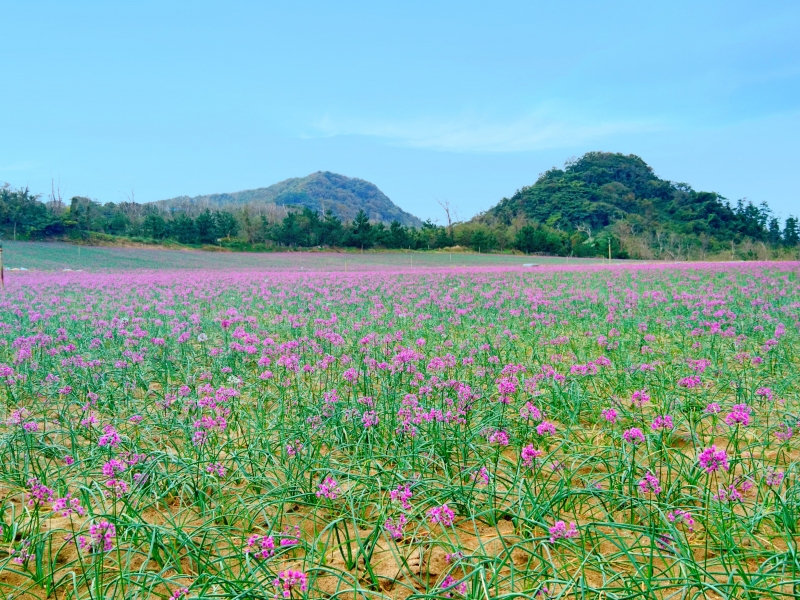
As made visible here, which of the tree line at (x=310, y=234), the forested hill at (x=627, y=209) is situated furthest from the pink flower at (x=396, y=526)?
the forested hill at (x=627, y=209)

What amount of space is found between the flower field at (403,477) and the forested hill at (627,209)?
63.6m

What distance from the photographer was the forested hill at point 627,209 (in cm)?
7119

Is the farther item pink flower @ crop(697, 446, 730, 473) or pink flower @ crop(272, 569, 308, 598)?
pink flower @ crop(697, 446, 730, 473)

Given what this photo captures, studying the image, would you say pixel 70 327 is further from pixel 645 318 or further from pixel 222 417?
pixel 645 318

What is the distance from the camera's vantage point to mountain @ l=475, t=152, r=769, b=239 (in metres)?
74.9

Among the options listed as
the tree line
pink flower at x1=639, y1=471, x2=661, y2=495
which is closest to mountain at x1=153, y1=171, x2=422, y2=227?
the tree line

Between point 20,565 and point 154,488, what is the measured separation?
2.11 ft

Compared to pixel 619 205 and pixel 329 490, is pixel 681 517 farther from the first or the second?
pixel 619 205

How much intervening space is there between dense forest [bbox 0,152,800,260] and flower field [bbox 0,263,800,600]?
47037 millimetres

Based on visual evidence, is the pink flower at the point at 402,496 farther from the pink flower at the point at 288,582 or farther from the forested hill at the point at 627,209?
the forested hill at the point at 627,209

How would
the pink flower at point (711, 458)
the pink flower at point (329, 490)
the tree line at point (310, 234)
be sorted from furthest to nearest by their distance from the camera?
the tree line at point (310, 234) → the pink flower at point (329, 490) → the pink flower at point (711, 458)

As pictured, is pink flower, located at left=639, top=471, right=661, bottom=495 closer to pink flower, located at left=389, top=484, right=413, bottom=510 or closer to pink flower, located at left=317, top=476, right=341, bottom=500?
pink flower, located at left=389, top=484, right=413, bottom=510

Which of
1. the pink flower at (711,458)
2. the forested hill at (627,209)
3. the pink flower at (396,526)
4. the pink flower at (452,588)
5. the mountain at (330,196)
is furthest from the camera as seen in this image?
the mountain at (330,196)

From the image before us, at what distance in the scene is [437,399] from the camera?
13.3 feet
